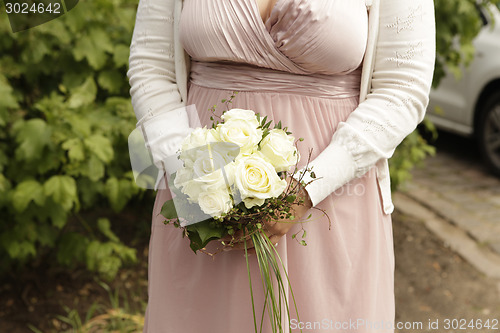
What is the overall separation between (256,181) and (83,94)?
197 centimetres

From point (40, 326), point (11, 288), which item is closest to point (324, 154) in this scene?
point (40, 326)

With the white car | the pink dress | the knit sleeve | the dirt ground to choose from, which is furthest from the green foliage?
the white car

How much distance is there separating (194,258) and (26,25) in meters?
1.98

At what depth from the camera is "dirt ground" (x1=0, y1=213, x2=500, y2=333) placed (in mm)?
3467

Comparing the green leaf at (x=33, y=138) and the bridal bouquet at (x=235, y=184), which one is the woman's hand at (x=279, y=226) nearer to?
the bridal bouquet at (x=235, y=184)

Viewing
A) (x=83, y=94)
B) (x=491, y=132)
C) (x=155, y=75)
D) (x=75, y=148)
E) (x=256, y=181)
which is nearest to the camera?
(x=256, y=181)

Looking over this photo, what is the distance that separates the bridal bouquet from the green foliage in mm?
1552

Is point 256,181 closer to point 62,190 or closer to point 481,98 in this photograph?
point 62,190

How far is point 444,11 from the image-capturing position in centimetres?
371

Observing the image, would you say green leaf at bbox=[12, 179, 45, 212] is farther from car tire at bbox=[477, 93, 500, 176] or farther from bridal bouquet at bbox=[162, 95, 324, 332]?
car tire at bbox=[477, 93, 500, 176]

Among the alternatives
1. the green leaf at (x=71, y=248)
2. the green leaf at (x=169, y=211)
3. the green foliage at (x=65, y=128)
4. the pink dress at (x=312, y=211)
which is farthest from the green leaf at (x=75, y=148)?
the green leaf at (x=169, y=211)

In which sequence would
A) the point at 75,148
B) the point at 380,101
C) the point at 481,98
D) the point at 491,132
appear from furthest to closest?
1. the point at 481,98
2. the point at 491,132
3. the point at 75,148
4. the point at 380,101

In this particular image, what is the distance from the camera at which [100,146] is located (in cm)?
287

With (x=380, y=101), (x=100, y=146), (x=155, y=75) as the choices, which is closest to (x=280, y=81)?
(x=380, y=101)
